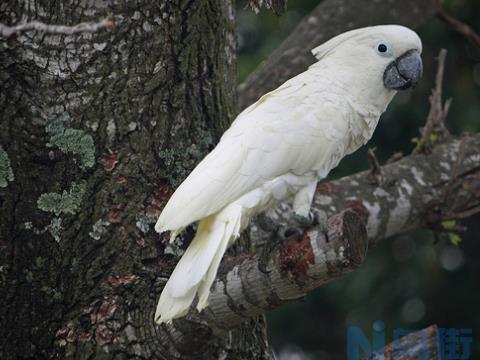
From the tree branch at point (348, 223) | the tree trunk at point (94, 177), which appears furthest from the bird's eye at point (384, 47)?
the tree trunk at point (94, 177)

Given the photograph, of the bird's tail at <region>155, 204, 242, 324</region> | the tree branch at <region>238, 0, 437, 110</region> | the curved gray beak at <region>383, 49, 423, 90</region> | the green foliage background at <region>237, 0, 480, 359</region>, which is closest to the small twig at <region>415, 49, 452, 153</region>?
the tree branch at <region>238, 0, 437, 110</region>

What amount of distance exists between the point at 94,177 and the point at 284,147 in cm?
58

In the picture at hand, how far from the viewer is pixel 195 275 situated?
2.30 metres

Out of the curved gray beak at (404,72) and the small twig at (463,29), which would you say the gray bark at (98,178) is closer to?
the curved gray beak at (404,72)

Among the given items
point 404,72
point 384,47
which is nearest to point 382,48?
point 384,47

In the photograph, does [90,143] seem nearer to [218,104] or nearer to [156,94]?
[156,94]

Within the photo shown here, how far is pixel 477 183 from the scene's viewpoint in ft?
12.2

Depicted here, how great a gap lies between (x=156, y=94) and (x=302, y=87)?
47cm

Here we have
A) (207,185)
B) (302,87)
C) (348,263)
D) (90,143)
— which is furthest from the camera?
(302,87)

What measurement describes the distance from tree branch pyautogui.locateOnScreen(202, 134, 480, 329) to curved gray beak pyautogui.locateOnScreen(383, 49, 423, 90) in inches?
16.7

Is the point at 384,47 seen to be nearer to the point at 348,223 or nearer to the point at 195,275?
the point at 348,223

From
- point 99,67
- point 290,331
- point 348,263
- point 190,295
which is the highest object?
point 99,67

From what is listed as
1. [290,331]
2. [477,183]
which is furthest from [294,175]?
[290,331]

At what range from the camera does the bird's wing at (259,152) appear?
2418 mm
